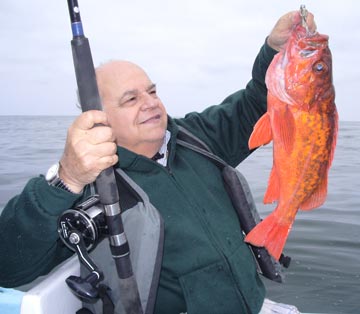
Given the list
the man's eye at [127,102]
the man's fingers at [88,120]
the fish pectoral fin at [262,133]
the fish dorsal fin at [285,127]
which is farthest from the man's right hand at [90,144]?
the man's eye at [127,102]

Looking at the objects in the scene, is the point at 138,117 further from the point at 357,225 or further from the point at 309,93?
the point at 357,225

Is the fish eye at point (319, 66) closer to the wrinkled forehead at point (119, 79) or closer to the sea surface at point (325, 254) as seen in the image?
the wrinkled forehead at point (119, 79)

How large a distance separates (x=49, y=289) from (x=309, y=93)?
2.01 meters

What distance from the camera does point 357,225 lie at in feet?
22.5

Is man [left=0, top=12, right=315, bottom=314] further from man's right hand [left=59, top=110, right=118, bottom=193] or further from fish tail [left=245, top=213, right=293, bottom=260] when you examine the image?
fish tail [left=245, top=213, right=293, bottom=260]

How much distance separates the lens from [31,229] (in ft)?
6.97

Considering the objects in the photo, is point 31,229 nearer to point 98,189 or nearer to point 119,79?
point 98,189

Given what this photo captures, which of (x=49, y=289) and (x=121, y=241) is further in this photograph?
(x=49, y=289)

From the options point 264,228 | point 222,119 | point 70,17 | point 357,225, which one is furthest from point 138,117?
point 357,225

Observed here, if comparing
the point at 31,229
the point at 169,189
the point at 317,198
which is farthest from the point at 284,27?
the point at 31,229

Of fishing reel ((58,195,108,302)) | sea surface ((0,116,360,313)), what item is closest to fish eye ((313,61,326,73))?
fishing reel ((58,195,108,302))

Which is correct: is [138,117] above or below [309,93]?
below

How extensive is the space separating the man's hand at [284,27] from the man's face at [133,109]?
96 centimetres

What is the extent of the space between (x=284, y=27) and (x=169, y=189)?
132 cm
